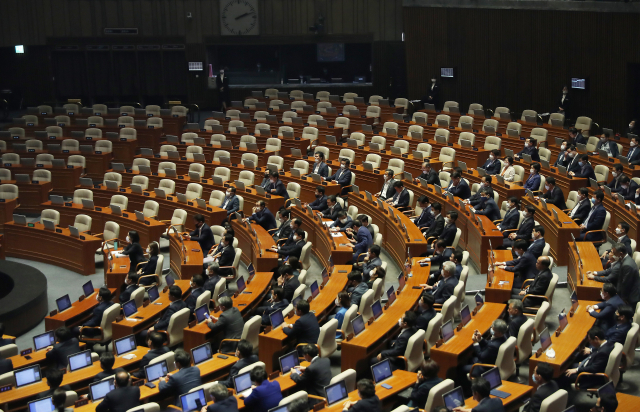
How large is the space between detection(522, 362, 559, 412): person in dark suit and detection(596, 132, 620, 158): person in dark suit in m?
9.42

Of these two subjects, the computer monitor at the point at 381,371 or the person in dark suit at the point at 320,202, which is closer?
the computer monitor at the point at 381,371

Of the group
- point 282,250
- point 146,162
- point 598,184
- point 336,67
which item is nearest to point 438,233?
point 282,250

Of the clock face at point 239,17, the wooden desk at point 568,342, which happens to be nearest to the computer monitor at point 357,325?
the wooden desk at point 568,342

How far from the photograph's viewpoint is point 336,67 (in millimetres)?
25609

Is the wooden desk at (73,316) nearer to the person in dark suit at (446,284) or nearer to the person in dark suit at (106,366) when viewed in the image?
the person in dark suit at (106,366)

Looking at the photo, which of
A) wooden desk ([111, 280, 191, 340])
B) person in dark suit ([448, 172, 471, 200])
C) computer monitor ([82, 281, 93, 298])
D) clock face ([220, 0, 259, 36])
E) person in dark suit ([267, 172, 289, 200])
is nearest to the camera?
wooden desk ([111, 280, 191, 340])

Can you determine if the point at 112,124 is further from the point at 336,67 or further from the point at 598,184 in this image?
the point at 598,184

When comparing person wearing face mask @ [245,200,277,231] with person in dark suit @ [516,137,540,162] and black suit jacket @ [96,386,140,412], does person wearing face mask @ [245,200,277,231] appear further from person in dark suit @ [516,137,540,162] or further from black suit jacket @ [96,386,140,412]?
→ black suit jacket @ [96,386,140,412]

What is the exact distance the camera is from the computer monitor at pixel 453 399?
24.0 ft

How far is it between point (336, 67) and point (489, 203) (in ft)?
43.3

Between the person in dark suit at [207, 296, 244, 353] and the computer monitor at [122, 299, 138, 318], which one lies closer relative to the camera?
the person in dark suit at [207, 296, 244, 353]

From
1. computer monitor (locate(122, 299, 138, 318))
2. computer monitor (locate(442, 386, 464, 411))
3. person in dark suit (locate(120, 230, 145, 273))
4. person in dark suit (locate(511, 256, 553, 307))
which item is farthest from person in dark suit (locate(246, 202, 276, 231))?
computer monitor (locate(442, 386, 464, 411))

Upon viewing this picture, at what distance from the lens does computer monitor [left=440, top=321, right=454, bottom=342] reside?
8.91 metres

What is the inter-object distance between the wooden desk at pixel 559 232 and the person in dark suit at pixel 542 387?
5.09 m
